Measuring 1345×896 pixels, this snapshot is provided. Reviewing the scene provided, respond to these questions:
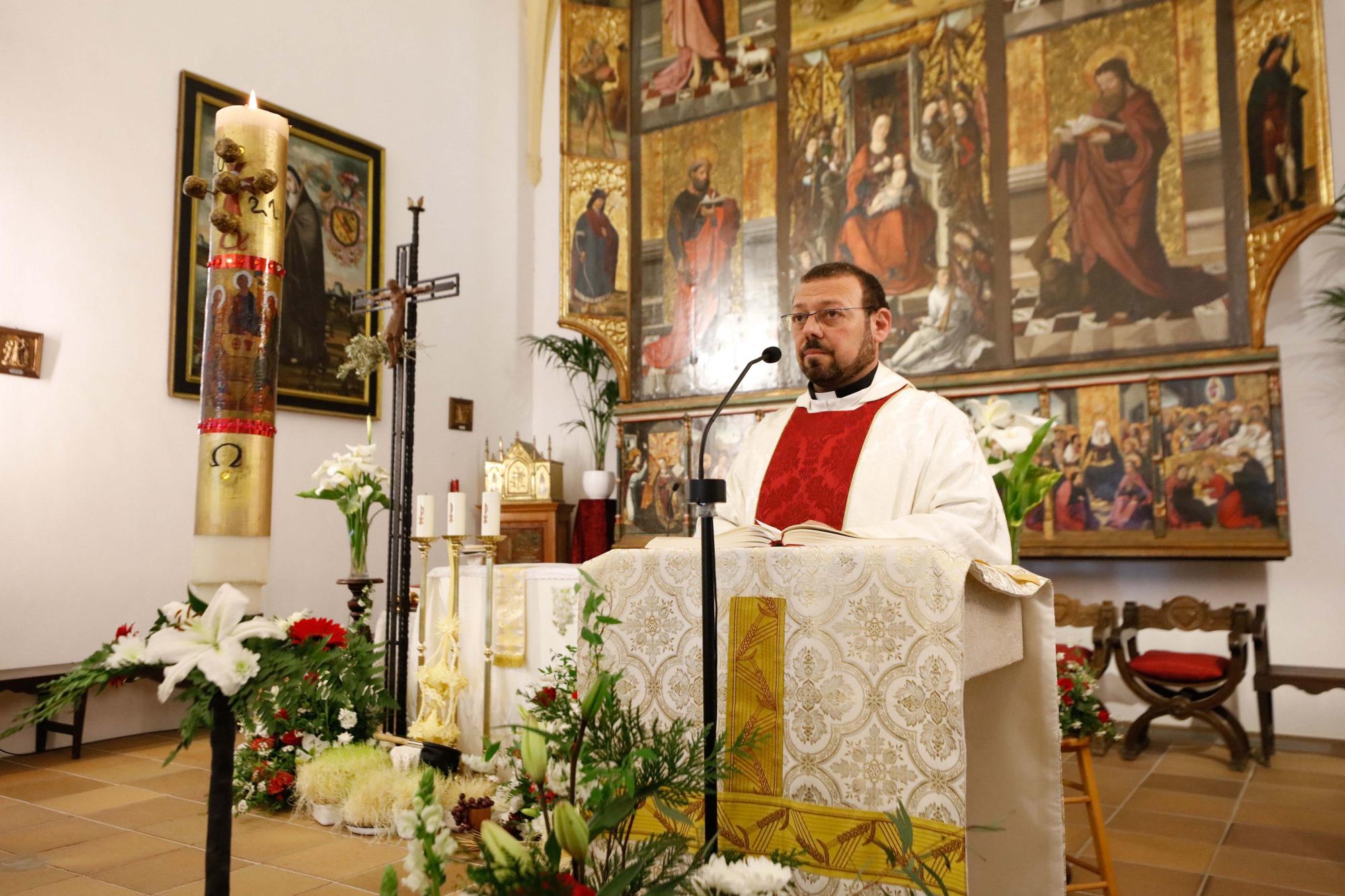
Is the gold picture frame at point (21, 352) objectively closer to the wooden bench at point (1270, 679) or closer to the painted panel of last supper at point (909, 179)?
the painted panel of last supper at point (909, 179)

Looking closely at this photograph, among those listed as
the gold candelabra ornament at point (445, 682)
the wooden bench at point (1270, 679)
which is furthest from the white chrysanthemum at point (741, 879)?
the wooden bench at point (1270, 679)

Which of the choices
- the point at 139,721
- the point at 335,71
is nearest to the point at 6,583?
the point at 139,721

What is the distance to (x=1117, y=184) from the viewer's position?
6230 mm

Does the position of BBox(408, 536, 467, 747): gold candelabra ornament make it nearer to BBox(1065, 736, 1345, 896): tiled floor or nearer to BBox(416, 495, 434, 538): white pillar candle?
BBox(416, 495, 434, 538): white pillar candle

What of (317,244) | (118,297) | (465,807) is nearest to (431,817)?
(465,807)

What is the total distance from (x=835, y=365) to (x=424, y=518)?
2161mm

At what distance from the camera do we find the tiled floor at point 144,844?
10.3ft

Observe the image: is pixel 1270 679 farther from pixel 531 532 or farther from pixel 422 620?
pixel 531 532

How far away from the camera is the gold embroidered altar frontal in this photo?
1759mm

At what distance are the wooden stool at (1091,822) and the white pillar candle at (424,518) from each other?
9.12 feet

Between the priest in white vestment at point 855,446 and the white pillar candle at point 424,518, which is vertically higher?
the priest in white vestment at point 855,446

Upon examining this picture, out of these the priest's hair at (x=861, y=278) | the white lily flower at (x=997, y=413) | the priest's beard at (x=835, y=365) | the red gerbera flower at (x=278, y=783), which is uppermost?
the priest's hair at (x=861, y=278)

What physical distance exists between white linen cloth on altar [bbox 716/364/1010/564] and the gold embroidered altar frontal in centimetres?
28

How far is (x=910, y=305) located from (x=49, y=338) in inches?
221
